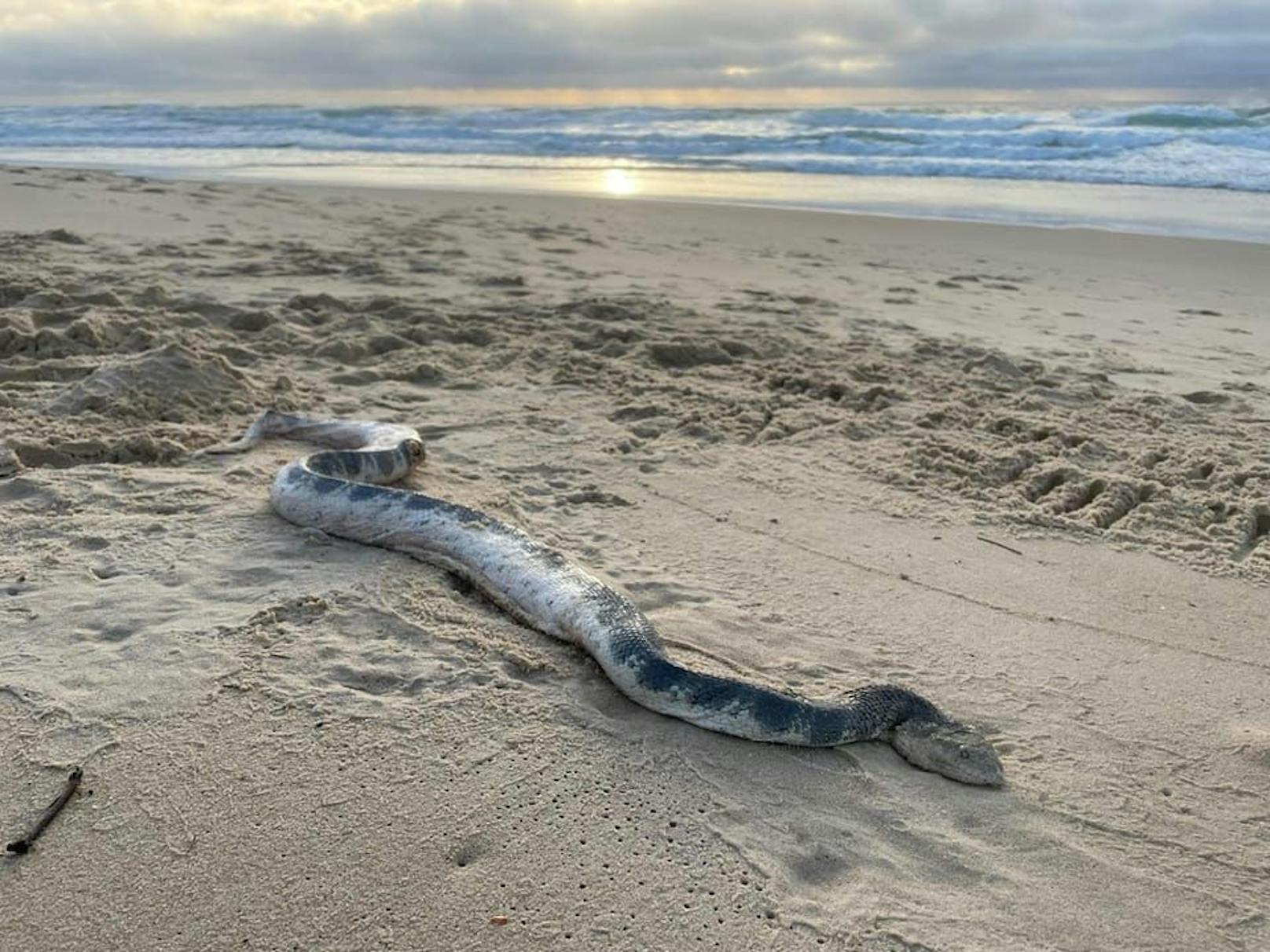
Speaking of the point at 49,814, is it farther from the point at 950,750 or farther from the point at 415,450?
the point at 415,450

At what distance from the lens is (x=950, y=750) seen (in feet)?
9.27

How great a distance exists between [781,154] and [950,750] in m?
24.7

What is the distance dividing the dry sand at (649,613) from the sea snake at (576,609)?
3.1 inches

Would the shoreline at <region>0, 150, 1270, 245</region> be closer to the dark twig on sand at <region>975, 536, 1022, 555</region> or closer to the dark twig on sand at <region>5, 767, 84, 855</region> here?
the dark twig on sand at <region>975, 536, 1022, 555</region>

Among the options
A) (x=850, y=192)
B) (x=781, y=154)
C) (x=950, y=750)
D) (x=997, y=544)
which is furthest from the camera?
(x=781, y=154)

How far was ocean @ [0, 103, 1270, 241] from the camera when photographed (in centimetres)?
1639

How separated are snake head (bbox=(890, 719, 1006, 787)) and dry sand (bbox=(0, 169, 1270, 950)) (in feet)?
0.15

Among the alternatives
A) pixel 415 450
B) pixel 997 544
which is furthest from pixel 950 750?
pixel 415 450

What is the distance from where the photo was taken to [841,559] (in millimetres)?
4105

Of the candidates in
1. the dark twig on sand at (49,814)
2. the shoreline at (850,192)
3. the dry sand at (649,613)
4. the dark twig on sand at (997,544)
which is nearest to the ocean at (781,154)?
the shoreline at (850,192)

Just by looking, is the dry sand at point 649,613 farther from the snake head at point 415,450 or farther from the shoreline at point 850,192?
the shoreline at point 850,192

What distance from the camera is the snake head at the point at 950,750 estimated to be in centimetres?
279

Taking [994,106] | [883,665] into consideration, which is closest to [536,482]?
[883,665]

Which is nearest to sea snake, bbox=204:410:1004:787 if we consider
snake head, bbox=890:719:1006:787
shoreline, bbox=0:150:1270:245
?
snake head, bbox=890:719:1006:787
